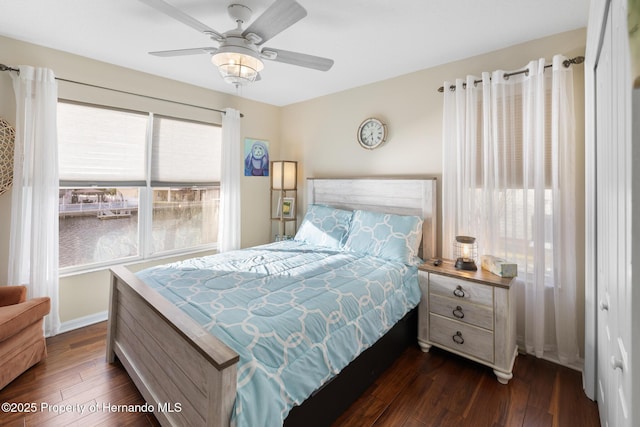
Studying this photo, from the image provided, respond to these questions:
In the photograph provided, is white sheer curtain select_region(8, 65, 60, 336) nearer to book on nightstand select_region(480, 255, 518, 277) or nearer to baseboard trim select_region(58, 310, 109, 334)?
baseboard trim select_region(58, 310, 109, 334)

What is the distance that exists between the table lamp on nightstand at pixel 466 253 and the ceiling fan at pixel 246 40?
1.69 metres

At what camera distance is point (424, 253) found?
2912mm

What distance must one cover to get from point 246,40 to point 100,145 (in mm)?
2101

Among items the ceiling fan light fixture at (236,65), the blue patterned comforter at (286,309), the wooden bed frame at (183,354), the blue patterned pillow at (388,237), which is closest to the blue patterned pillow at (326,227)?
the blue patterned pillow at (388,237)

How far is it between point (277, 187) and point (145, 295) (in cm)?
256

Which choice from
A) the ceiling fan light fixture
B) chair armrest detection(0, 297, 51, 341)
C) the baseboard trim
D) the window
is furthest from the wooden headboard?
chair armrest detection(0, 297, 51, 341)

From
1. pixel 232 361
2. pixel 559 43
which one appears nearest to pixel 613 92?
pixel 559 43

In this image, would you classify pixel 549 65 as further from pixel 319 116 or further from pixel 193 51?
pixel 193 51

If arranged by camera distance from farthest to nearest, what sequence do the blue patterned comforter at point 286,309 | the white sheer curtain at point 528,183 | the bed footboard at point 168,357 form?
the white sheer curtain at point 528,183 < the blue patterned comforter at point 286,309 < the bed footboard at point 168,357

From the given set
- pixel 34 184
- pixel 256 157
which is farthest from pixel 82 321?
pixel 256 157

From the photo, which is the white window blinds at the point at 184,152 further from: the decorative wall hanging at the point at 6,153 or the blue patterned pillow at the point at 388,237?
the blue patterned pillow at the point at 388,237

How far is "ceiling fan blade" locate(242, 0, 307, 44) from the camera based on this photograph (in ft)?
4.77

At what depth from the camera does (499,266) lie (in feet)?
7.18

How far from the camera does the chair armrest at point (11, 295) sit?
2.21m
